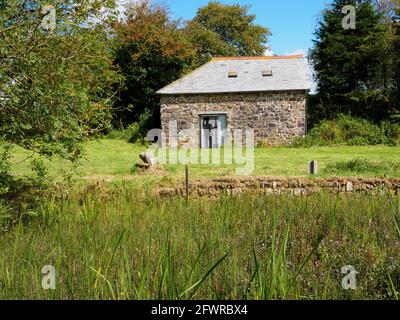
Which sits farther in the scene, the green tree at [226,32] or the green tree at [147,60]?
the green tree at [226,32]

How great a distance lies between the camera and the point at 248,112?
19.7 meters

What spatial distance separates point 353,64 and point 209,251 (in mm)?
19226

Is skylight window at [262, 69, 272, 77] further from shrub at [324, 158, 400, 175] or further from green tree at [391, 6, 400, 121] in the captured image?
shrub at [324, 158, 400, 175]

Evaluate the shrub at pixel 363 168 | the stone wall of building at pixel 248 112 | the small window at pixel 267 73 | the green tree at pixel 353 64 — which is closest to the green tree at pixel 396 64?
the green tree at pixel 353 64

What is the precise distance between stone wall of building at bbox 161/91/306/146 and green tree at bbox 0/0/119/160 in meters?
13.8

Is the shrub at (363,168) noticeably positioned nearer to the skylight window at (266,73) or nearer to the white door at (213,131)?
the white door at (213,131)

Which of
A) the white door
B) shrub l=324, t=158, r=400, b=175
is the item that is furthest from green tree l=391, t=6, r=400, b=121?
shrub l=324, t=158, r=400, b=175

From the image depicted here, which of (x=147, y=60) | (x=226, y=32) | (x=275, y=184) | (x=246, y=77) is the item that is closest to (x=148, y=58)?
(x=147, y=60)

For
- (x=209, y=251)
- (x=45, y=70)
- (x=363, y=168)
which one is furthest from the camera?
(x=363, y=168)

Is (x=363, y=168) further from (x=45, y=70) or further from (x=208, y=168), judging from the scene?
(x=45, y=70)

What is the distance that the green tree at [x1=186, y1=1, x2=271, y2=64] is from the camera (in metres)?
29.4

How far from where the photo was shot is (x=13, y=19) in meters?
5.16

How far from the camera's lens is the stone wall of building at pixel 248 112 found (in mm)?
19250
